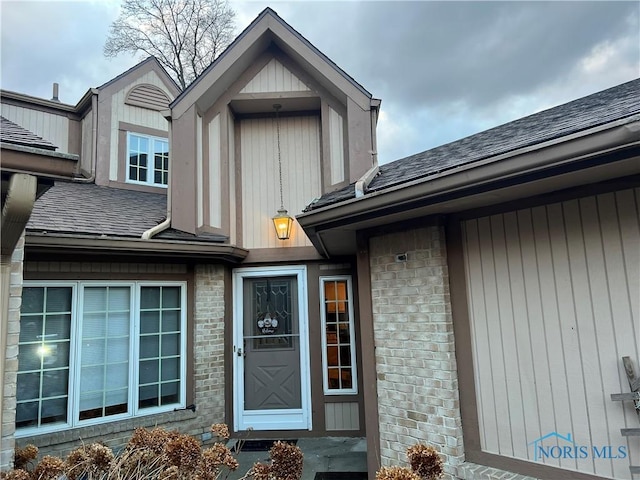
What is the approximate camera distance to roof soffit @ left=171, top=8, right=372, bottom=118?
560 cm

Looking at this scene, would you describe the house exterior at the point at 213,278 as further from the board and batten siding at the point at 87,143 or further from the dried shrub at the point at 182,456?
the dried shrub at the point at 182,456

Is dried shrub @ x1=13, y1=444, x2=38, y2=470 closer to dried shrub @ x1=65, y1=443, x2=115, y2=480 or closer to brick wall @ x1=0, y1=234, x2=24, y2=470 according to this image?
brick wall @ x1=0, y1=234, x2=24, y2=470

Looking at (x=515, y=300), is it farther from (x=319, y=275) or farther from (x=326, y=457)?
(x=319, y=275)

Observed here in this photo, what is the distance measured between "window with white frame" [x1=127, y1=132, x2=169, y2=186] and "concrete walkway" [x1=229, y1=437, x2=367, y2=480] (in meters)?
5.36

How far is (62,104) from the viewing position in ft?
24.4

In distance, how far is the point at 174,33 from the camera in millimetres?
11344

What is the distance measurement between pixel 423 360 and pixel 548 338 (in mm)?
973

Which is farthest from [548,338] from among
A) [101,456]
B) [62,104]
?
[62,104]

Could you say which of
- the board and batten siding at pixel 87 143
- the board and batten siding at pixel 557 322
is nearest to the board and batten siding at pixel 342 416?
the board and batten siding at pixel 557 322

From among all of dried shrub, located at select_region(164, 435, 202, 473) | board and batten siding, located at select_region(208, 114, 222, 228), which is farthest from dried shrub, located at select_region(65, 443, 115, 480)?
board and batten siding, located at select_region(208, 114, 222, 228)

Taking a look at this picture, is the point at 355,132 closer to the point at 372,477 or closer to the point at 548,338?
the point at 548,338

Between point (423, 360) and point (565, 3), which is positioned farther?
point (565, 3)

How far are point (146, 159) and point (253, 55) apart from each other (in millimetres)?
3234

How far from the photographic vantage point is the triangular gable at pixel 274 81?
595 centimetres
